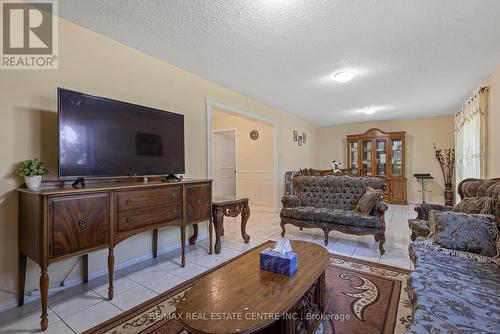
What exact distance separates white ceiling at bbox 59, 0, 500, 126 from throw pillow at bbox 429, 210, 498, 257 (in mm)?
1748

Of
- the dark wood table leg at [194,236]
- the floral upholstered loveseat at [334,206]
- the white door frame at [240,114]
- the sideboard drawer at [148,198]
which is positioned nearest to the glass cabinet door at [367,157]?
the white door frame at [240,114]

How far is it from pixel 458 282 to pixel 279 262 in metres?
1.06

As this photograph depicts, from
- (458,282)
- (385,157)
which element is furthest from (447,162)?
(458,282)

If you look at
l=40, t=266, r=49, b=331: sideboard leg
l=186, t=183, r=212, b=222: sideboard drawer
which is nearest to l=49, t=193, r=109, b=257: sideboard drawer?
l=40, t=266, r=49, b=331: sideboard leg

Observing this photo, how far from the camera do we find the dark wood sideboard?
1623 mm

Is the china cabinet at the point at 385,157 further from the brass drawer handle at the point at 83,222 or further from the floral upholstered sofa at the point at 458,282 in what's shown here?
the brass drawer handle at the point at 83,222

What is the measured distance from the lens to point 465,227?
1.88m

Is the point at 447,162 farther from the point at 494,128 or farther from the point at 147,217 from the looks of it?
Result: the point at 147,217

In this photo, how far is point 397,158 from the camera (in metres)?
6.66

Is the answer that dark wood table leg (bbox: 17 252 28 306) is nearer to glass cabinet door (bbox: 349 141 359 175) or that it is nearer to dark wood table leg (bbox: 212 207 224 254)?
dark wood table leg (bbox: 212 207 224 254)

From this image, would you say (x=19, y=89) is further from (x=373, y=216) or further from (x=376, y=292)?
(x=373, y=216)

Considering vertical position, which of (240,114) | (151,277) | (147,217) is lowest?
(151,277)

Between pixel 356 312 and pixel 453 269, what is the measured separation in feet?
2.35

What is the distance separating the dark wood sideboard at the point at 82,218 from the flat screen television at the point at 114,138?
0.25 meters
